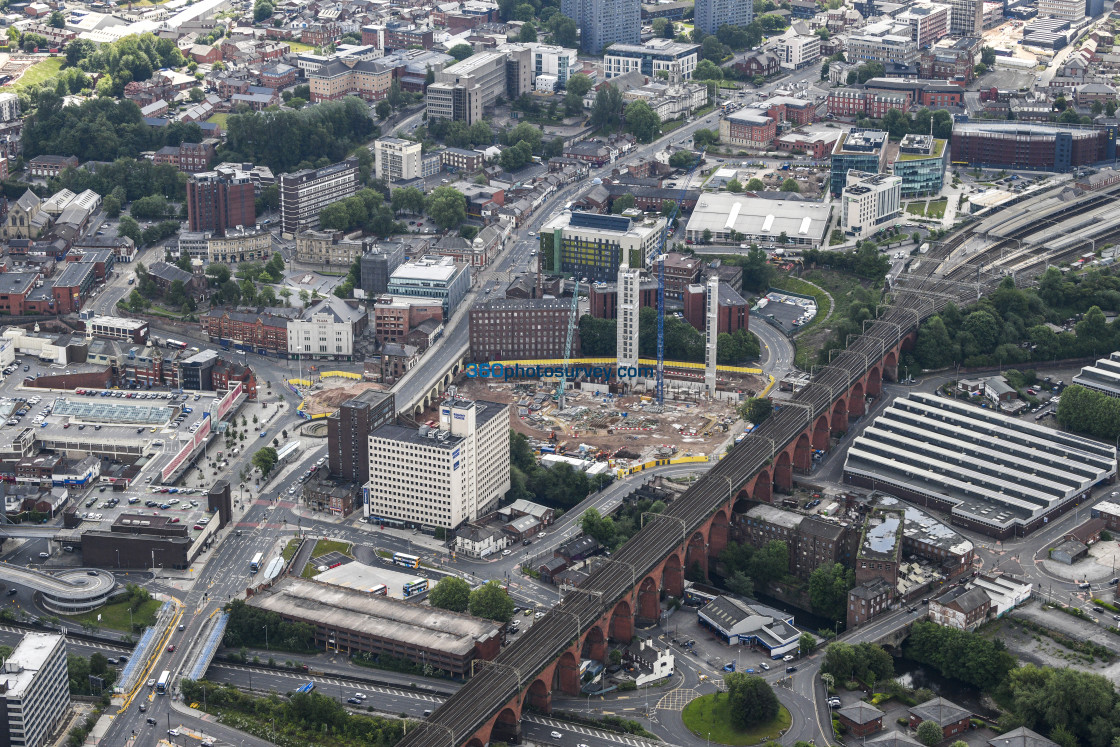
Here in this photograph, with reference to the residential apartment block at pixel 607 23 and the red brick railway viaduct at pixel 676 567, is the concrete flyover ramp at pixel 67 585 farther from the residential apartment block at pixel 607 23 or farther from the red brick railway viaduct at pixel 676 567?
the residential apartment block at pixel 607 23

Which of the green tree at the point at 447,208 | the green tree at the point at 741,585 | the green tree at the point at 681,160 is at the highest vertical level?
the green tree at the point at 681,160

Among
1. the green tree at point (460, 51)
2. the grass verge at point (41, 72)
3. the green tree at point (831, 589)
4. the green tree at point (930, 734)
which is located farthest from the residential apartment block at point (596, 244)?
the grass verge at point (41, 72)

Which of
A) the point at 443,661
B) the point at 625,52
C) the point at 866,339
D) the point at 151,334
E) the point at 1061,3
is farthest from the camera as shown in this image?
the point at 1061,3

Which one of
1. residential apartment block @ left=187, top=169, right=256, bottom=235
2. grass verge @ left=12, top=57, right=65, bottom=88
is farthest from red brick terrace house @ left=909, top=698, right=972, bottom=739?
grass verge @ left=12, top=57, right=65, bottom=88

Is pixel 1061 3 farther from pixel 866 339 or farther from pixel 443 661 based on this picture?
pixel 443 661

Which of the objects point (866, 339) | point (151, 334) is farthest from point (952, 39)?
point (151, 334)
